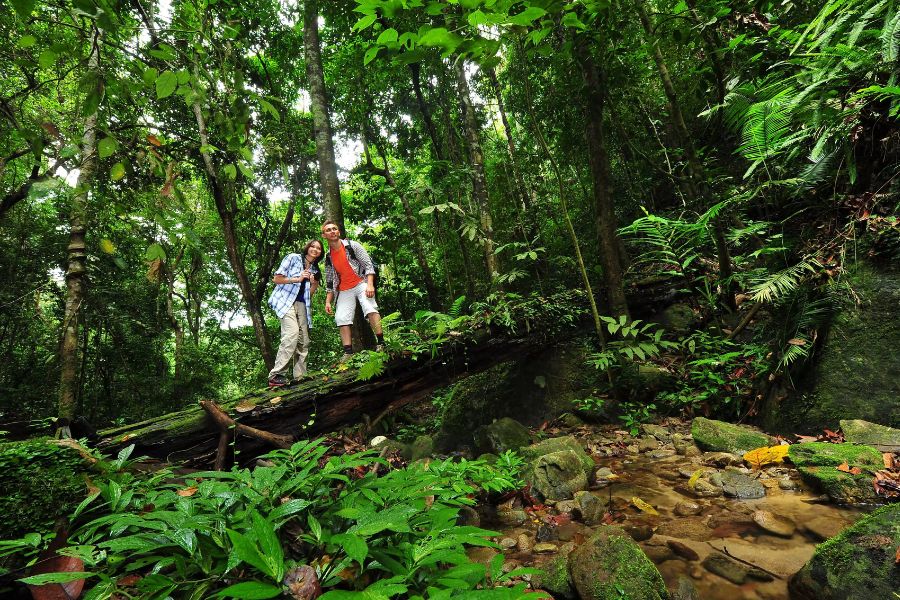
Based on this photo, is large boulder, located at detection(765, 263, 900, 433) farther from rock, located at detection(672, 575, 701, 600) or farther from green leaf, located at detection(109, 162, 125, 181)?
green leaf, located at detection(109, 162, 125, 181)

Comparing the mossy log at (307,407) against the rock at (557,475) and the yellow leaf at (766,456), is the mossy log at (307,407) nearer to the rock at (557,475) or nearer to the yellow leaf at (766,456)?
the rock at (557,475)

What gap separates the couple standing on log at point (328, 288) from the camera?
5164 mm

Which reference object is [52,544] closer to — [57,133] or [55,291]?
[57,133]

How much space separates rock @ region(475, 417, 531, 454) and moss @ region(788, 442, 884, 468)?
2.45 meters

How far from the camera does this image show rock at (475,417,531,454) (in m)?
4.51

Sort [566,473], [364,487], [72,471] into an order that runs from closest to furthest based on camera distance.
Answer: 1. [364,487]
2. [72,471]
3. [566,473]

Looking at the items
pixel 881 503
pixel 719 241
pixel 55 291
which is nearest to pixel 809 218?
pixel 719 241

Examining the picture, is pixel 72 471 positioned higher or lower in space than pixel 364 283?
lower

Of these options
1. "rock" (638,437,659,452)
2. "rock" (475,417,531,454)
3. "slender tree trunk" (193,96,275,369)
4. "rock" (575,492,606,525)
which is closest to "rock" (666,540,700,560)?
"rock" (575,492,606,525)

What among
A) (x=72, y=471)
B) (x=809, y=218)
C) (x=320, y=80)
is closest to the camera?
(x=72, y=471)

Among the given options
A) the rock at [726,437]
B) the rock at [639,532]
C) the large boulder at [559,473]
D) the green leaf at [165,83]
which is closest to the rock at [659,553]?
the rock at [639,532]

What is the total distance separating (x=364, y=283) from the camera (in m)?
5.48

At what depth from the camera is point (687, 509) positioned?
285 cm

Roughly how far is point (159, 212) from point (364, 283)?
13.7ft
